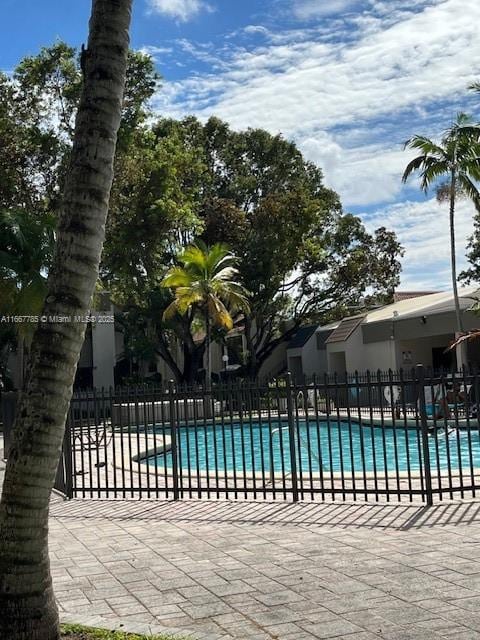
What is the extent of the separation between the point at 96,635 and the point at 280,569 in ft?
7.29

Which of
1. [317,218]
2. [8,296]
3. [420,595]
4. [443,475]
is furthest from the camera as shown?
[317,218]

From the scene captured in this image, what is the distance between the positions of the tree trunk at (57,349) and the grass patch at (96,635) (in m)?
0.48

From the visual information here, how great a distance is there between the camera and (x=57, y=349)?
4238 millimetres

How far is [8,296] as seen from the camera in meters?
20.6

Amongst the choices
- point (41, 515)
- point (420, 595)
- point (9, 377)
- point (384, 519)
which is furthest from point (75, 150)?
point (9, 377)

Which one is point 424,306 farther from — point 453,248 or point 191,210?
point 191,210

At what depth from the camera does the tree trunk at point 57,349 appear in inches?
167

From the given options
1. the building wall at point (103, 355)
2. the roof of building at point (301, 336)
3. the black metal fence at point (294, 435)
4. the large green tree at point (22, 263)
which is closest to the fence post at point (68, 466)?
the black metal fence at point (294, 435)

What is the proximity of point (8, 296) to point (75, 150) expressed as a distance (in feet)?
56.2

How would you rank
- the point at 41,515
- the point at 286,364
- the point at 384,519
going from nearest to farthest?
the point at 41,515
the point at 384,519
the point at 286,364

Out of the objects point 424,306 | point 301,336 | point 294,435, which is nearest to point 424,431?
point 294,435

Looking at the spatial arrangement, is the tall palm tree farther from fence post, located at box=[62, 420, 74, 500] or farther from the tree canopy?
fence post, located at box=[62, 420, 74, 500]

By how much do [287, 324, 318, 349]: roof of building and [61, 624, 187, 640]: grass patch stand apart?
129 ft

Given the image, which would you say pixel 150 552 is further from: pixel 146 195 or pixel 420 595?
pixel 146 195
